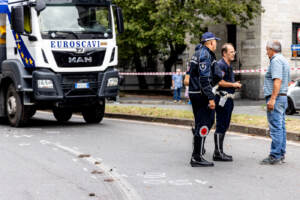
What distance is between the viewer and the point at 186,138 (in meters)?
11.2

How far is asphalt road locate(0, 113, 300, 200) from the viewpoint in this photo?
6.18 metres

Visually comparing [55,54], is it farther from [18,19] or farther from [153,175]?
[153,175]

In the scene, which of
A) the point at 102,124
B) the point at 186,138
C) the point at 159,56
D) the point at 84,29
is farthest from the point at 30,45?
the point at 159,56

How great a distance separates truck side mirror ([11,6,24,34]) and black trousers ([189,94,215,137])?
5.99 meters

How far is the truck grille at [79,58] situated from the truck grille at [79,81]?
26 cm

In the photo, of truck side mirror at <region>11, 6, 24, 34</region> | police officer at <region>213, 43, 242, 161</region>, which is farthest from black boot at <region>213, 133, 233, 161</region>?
truck side mirror at <region>11, 6, 24, 34</region>

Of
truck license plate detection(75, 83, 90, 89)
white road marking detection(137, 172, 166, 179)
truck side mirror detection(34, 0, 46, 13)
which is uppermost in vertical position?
truck side mirror detection(34, 0, 46, 13)

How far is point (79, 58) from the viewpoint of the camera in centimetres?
1298

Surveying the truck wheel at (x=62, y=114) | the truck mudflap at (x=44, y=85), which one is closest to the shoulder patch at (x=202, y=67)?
the truck mudflap at (x=44, y=85)

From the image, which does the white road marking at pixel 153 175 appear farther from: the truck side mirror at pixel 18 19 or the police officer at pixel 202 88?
the truck side mirror at pixel 18 19

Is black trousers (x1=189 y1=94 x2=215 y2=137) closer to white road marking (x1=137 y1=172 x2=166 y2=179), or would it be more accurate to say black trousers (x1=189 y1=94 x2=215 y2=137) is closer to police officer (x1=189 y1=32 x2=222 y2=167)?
police officer (x1=189 y1=32 x2=222 y2=167)

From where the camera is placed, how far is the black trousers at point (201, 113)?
25.3 feet

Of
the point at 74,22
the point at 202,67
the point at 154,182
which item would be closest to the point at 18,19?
the point at 74,22

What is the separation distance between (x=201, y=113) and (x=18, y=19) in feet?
20.6
